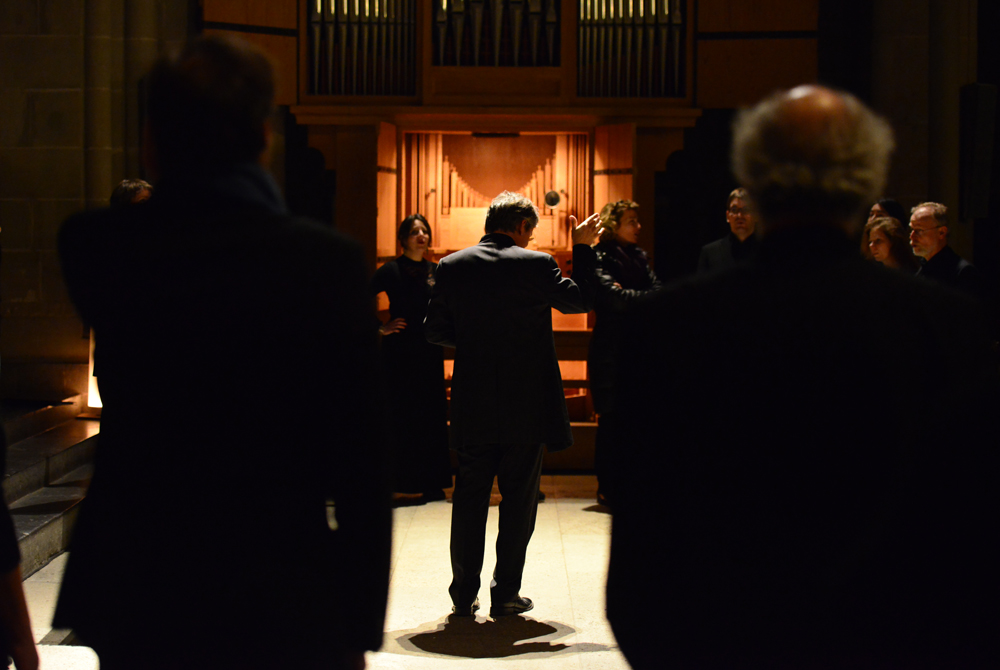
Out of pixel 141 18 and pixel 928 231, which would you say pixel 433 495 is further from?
pixel 141 18

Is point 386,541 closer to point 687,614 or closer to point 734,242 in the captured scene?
point 687,614

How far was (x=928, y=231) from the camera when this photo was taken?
4195 millimetres

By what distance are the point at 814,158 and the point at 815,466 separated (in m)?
0.38

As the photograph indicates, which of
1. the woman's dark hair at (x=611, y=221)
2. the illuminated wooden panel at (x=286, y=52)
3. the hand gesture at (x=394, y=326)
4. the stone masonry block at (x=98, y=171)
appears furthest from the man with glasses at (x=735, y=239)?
the stone masonry block at (x=98, y=171)

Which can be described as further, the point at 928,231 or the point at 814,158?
the point at 928,231

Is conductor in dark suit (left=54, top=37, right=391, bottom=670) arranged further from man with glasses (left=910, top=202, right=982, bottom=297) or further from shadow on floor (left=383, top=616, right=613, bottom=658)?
man with glasses (left=910, top=202, right=982, bottom=297)

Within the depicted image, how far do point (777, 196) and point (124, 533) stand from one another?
92 cm

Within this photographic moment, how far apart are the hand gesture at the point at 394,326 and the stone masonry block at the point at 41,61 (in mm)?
2720

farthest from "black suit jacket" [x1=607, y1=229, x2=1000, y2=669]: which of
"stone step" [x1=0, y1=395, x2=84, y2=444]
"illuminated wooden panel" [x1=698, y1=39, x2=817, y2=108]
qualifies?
"illuminated wooden panel" [x1=698, y1=39, x2=817, y2=108]

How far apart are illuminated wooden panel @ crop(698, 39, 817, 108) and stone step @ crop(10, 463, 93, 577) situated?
4.35 m

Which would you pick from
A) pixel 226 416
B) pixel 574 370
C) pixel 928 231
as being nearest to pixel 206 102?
pixel 226 416

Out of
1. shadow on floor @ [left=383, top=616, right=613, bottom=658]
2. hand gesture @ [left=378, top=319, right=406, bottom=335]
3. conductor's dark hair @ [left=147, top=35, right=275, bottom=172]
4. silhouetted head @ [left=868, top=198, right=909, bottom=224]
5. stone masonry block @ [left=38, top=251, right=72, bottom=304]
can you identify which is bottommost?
shadow on floor @ [left=383, top=616, right=613, bottom=658]

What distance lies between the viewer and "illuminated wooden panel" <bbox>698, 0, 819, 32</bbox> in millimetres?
6020

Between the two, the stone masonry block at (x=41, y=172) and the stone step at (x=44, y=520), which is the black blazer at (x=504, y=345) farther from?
the stone masonry block at (x=41, y=172)
